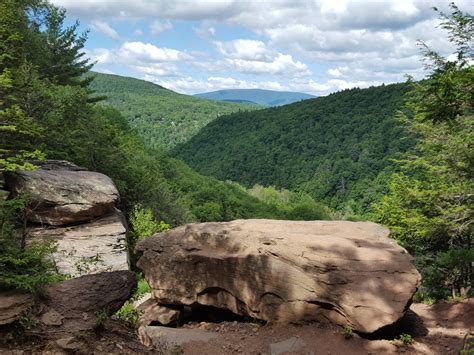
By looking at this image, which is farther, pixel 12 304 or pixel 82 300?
pixel 82 300

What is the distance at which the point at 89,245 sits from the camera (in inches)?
577

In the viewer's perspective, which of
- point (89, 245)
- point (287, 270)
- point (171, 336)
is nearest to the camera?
point (171, 336)

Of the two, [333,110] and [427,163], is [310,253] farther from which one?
[333,110]

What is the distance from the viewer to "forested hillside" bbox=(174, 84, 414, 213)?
12375 centimetres

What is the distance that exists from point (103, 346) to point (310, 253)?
6.21 meters

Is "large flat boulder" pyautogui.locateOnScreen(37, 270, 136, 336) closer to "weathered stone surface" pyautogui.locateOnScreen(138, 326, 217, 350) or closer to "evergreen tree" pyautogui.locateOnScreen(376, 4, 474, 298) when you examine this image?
"weathered stone surface" pyautogui.locateOnScreen(138, 326, 217, 350)

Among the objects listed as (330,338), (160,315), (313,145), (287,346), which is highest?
(330,338)

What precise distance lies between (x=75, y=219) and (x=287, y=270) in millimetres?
8877

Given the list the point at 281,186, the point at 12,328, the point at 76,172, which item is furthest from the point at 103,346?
the point at 281,186

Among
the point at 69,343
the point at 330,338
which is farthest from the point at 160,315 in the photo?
the point at 69,343

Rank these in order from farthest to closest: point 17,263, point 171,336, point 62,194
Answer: point 62,194, point 171,336, point 17,263

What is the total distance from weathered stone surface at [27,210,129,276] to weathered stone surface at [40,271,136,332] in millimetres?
6924

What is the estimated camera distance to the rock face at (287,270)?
9.58 m

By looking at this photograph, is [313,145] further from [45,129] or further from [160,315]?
[160,315]
